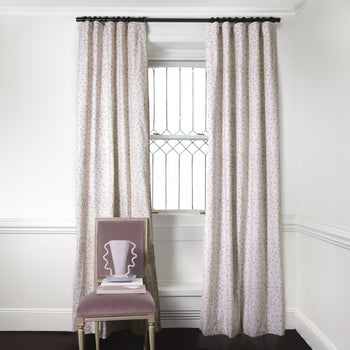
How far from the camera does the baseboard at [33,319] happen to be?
330 centimetres

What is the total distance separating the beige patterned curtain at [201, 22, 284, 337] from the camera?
316cm

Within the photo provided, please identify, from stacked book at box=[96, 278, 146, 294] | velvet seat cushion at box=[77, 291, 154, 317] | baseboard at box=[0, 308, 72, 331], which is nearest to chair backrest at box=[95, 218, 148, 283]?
stacked book at box=[96, 278, 146, 294]

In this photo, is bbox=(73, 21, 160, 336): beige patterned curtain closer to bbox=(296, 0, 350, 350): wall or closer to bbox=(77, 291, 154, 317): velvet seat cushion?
bbox=(77, 291, 154, 317): velvet seat cushion

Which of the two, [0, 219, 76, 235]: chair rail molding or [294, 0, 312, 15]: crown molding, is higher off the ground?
[294, 0, 312, 15]: crown molding

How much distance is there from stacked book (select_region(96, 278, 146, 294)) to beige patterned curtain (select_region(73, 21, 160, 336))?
479mm

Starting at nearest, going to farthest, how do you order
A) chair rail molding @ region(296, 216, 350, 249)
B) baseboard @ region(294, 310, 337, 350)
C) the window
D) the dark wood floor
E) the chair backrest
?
chair rail molding @ region(296, 216, 350, 249)
baseboard @ region(294, 310, 337, 350)
the chair backrest
the dark wood floor
the window

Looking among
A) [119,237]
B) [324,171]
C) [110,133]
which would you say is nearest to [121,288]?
[119,237]

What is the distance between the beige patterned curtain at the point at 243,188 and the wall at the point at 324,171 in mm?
226

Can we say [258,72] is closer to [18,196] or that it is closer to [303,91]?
[303,91]

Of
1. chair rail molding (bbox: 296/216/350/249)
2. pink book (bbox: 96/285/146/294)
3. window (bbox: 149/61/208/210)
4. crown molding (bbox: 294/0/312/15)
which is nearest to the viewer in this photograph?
chair rail molding (bbox: 296/216/350/249)

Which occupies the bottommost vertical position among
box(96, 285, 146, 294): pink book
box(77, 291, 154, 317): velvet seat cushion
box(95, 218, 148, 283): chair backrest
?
box(77, 291, 154, 317): velvet seat cushion

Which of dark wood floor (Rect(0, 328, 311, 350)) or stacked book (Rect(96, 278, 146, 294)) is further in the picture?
dark wood floor (Rect(0, 328, 311, 350))

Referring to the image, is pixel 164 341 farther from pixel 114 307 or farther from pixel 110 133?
pixel 110 133

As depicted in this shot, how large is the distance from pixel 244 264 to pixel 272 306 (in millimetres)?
402
